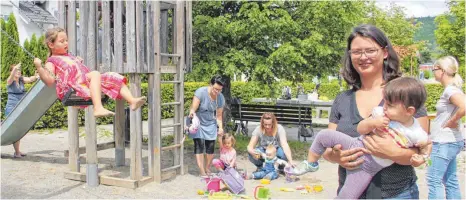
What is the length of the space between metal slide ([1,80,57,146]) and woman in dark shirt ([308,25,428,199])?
212 inches

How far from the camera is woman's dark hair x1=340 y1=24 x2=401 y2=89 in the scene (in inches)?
95.3

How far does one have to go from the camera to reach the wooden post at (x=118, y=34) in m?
6.46

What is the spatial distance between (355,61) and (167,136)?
999cm

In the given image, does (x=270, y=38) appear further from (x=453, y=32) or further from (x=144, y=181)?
(x=453, y=32)

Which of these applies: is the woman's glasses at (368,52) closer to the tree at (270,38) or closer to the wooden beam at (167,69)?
the wooden beam at (167,69)

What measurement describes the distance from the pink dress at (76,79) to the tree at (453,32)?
88.6ft

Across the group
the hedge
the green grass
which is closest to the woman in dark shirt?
the hedge

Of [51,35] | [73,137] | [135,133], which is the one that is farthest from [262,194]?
[51,35]

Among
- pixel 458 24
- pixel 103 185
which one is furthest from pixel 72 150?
pixel 458 24

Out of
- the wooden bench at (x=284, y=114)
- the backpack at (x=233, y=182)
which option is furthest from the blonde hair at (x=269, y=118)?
the wooden bench at (x=284, y=114)

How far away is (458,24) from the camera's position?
28844 mm

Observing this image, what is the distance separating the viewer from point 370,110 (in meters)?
2.41

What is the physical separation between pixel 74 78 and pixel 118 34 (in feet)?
4.39

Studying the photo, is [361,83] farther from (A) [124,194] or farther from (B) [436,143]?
(A) [124,194]
